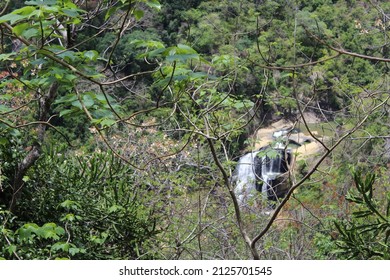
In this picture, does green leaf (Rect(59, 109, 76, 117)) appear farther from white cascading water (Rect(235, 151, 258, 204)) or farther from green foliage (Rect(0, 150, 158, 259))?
green foliage (Rect(0, 150, 158, 259))

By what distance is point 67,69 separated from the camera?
6.02 feet

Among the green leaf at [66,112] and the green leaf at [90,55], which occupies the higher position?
the green leaf at [90,55]

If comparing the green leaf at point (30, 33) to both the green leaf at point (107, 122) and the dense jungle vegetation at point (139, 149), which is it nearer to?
the dense jungle vegetation at point (139, 149)

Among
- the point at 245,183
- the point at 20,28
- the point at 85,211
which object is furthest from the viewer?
the point at 245,183

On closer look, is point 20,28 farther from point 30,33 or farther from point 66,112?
point 66,112

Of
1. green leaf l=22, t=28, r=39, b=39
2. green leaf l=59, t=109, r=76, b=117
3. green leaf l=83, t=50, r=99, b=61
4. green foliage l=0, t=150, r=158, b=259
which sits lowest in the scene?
green foliage l=0, t=150, r=158, b=259

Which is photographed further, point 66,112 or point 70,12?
point 66,112

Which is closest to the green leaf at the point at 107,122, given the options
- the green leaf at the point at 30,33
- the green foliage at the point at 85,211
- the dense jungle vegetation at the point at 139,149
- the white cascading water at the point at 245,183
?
the dense jungle vegetation at the point at 139,149

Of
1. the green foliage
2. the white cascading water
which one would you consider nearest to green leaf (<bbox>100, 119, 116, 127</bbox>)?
the white cascading water

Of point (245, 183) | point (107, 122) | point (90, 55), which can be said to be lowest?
point (245, 183)

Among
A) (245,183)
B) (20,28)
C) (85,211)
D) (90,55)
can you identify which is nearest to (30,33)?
(20,28)

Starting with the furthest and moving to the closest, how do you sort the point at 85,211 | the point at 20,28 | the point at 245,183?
the point at 245,183
the point at 85,211
the point at 20,28

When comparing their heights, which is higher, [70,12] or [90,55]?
[70,12]

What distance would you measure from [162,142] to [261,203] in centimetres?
153
